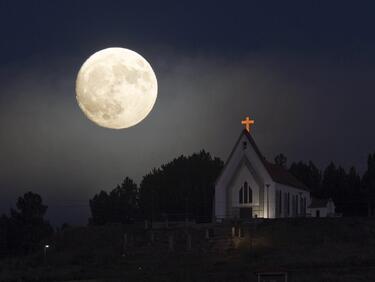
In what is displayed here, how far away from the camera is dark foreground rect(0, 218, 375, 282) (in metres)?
47.2

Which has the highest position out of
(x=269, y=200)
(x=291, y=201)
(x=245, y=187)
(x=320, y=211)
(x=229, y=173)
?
(x=229, y=173)

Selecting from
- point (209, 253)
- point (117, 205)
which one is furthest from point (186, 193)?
point (209, 253)

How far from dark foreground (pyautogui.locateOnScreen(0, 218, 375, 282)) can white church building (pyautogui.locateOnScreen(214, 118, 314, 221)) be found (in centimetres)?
1084

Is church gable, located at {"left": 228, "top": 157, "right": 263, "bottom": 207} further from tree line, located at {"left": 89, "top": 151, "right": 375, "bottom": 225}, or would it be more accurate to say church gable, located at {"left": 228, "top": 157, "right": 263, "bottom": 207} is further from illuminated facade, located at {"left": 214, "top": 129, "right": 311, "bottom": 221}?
Answer: tree line, located at {"left": 89, "top": 151, "right": 375, "bottom": 225}

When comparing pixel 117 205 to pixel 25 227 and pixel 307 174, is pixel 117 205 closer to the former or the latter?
pixel 25 227

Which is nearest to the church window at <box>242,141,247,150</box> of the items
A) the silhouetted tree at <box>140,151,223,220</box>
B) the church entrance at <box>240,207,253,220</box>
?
the church entrance at <box>240,207,253,220</box>

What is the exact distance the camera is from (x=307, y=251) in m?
53.6

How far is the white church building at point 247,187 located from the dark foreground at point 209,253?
35.6 ft

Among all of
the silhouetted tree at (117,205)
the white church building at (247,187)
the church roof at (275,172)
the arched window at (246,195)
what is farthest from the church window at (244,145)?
the silhouetted tree at (117,205)

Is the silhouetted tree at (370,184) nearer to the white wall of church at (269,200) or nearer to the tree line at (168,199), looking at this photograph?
the tree line at (168,199)

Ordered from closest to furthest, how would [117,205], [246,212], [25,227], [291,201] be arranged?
[246,212] → [291,201] → [25,227] → [117,205]

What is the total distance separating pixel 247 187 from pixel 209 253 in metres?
19.8

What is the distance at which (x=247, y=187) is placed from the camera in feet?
249

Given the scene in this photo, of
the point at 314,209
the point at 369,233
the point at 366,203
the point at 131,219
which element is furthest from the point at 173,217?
the point at 369,233
